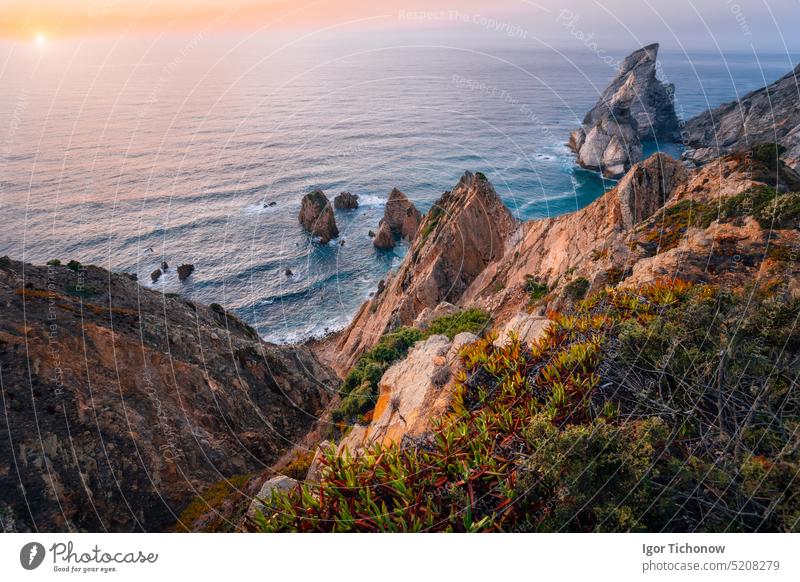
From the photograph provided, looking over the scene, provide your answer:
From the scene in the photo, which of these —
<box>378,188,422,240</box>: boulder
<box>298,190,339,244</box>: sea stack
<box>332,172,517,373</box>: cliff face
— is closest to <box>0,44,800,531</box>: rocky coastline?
<box>332,172,517,373</box>: cliff face

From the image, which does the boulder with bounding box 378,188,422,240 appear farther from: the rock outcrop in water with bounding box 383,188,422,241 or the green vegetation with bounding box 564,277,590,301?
the green vegetation with bounding box 564,277,590,301

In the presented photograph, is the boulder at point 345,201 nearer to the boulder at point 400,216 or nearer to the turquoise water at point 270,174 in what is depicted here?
the turquoise water at point 270,174

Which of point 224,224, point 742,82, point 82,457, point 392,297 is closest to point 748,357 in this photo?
point 82,457

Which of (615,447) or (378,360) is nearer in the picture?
(615,447)

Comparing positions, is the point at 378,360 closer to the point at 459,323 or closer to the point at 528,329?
the point at 459,323

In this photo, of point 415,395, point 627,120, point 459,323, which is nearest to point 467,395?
point 415,395

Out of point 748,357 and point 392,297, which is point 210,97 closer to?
point 392,297
